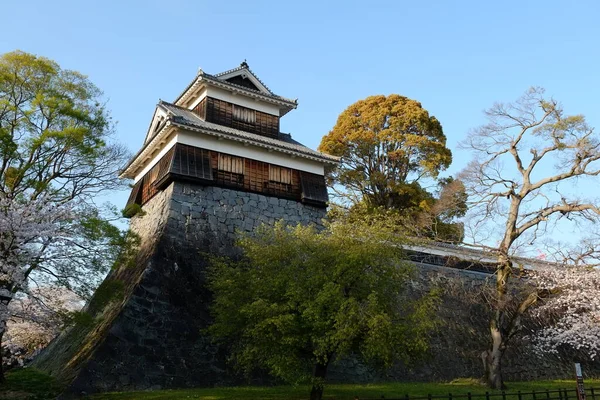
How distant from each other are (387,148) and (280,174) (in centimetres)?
1020

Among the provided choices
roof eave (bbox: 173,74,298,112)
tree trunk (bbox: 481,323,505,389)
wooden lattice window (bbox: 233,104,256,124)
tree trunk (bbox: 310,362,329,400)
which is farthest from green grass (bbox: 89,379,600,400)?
roof eave (bbox: 173,74,298,112)

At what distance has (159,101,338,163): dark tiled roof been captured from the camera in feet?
65.4

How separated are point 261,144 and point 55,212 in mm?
9197

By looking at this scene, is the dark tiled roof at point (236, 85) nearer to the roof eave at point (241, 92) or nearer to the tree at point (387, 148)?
the roof eave at point (241, 92)

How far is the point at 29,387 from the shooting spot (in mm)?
14562

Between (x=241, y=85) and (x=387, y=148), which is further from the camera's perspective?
(x=387, y=148)

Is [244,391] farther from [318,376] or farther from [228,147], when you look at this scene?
[228,147]

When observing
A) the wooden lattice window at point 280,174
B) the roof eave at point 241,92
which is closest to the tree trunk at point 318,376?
the wooden lattice window at point 280,174

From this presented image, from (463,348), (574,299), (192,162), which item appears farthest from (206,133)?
(574,299)

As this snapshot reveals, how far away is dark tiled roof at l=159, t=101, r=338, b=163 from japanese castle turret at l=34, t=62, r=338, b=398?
0.06m

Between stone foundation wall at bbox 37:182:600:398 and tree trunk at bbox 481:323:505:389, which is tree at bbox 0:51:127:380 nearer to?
stone foundation wall at bbox 37:182:600:398

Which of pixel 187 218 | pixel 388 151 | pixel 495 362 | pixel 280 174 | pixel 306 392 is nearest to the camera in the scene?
pixel 306 392

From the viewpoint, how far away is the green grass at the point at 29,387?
44.9 ft

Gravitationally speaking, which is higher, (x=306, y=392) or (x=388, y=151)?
(x=388, y=151)
